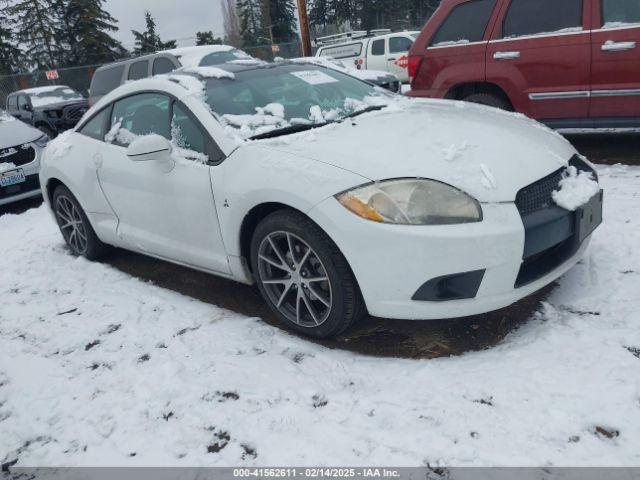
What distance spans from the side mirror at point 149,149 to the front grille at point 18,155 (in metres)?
4.62

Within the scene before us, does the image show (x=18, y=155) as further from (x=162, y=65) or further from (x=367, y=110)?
(x=367, y=110)

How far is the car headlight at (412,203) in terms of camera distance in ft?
7.70

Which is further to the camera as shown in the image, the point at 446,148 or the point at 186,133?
the point at 186,133

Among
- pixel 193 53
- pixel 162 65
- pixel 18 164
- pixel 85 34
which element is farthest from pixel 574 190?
pixel 85 34

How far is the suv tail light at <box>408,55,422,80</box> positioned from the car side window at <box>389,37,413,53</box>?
1066 cm

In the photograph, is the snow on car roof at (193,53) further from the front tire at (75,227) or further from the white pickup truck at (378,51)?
the white pickup truck at (378,51)

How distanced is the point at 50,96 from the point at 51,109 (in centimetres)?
102

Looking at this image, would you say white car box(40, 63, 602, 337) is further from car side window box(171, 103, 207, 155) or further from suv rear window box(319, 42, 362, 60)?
suv rear window box(319, 42, 362, 60)

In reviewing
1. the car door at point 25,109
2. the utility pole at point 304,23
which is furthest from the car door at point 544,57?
the car door at point 25,109

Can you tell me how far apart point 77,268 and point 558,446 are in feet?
12.5

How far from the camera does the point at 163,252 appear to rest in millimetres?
3498

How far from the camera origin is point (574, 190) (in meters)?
2.62

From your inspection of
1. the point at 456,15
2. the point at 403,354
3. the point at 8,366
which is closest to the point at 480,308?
the point at 403,354

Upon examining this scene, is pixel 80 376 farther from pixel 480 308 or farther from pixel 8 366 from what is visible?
pixel 480 308
